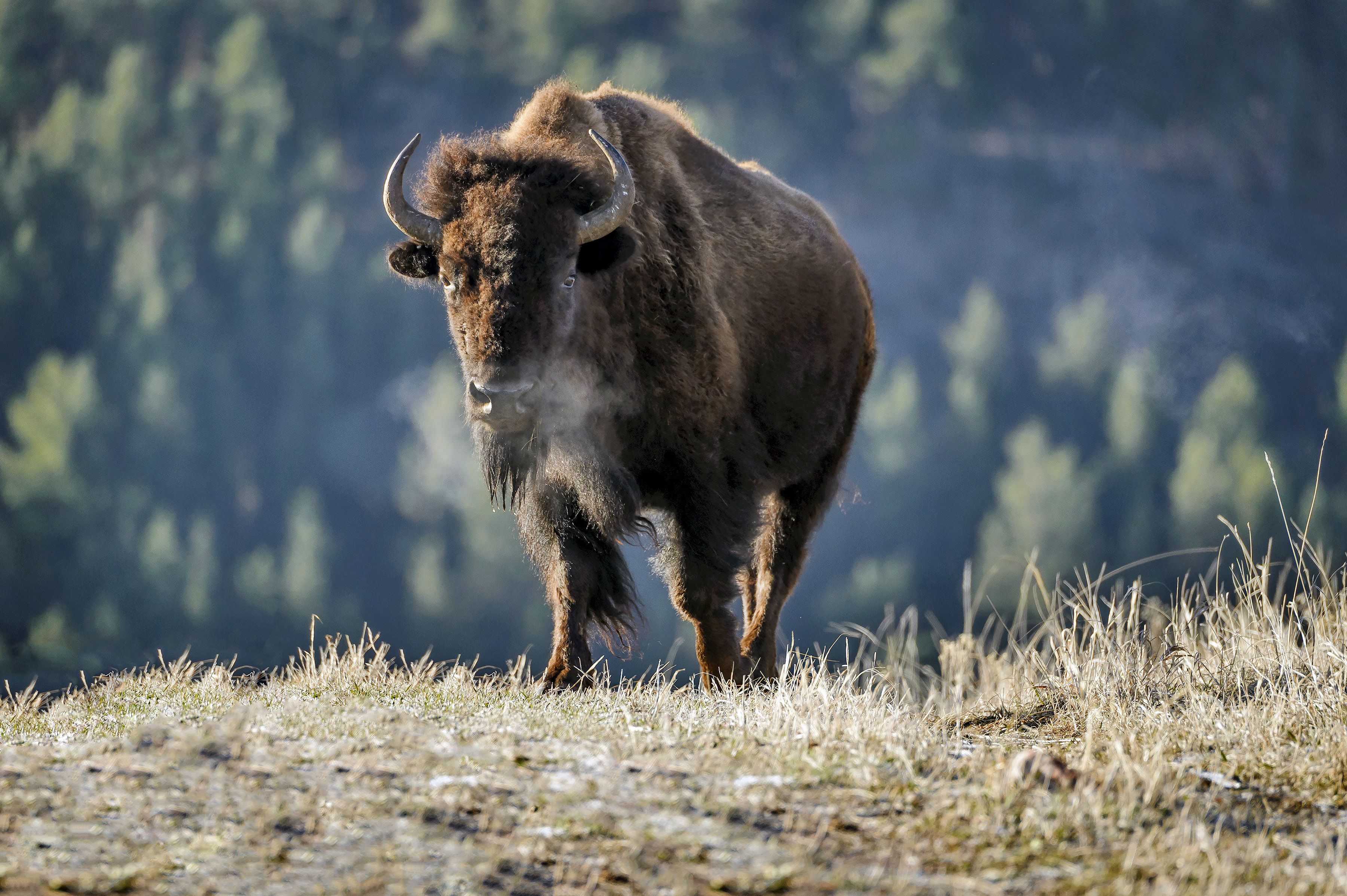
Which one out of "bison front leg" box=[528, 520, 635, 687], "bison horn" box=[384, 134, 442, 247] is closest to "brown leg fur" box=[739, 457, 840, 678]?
"bison front leg" box=[528, 520, 635, 687]

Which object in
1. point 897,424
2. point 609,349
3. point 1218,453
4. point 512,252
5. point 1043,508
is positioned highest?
point 512,252

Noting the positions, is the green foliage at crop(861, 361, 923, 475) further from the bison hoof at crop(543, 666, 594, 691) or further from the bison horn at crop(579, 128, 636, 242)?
the bison hoof at crop(543, 666, 594, 691)

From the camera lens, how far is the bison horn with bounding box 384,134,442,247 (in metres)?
4.82

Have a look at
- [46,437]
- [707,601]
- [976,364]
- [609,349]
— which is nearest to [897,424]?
[976,364]

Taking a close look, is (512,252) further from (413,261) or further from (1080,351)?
(1080,351)

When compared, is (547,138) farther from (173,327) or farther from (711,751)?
(173,327)

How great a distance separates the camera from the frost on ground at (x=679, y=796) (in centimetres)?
226

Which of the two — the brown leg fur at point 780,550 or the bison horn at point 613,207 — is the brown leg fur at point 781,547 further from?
the bison horn at point 613,207

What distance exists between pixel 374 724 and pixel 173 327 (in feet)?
118

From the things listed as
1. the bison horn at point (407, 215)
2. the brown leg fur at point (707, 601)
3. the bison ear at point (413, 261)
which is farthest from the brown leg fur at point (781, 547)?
the bison horn at point (407, 215)

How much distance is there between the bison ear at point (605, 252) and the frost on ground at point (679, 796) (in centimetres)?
186

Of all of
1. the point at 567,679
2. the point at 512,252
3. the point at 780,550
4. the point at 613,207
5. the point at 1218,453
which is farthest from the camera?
the point at 1218,453

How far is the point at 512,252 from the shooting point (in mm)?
4523

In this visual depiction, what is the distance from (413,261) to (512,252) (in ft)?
2.31
